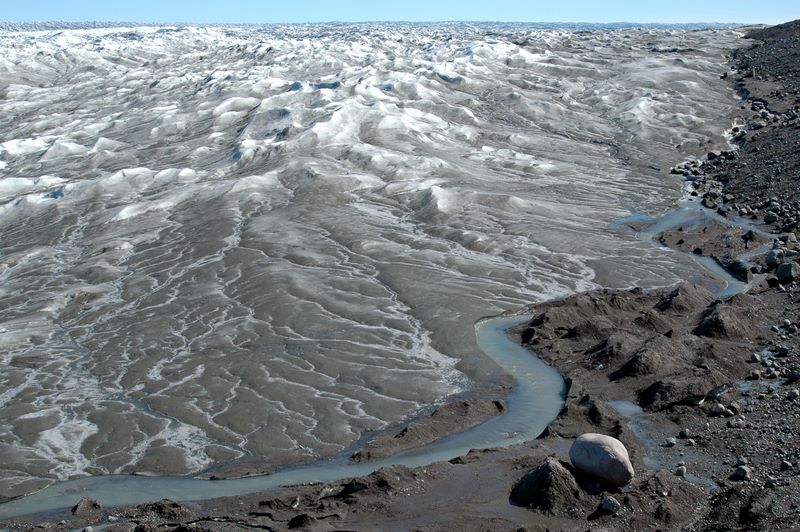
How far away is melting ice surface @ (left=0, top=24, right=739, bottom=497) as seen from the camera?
16.4 m

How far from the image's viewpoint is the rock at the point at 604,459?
11.8m

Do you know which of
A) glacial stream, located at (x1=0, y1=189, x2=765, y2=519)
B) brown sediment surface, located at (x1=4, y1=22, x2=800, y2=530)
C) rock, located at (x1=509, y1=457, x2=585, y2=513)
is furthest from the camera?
glacial stream, located at (x1=0, y1=189, x2=765, y2=519)

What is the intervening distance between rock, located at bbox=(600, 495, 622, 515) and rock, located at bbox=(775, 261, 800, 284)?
12.4m

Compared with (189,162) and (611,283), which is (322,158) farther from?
(611,283)

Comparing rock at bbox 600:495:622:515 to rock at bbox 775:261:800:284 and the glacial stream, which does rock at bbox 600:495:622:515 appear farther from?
rock at bbox 775:261:800:284

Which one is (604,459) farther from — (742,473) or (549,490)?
(742,473)

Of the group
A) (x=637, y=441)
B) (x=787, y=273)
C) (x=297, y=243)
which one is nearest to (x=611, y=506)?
(x=637, y=441)

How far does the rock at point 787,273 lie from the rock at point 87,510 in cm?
1686

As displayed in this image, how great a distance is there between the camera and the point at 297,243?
26750 millimetres

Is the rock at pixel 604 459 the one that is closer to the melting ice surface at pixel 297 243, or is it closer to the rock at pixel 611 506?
the rock at pixel 611 506

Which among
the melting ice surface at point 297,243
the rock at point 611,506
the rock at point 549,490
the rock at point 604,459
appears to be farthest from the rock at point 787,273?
the rock at point 611,506

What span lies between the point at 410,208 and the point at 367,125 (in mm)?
11955

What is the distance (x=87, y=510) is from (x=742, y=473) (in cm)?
948

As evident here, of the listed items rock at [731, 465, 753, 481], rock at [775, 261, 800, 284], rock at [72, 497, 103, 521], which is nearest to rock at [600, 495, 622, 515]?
rock at [731, 465, 753, 481]
